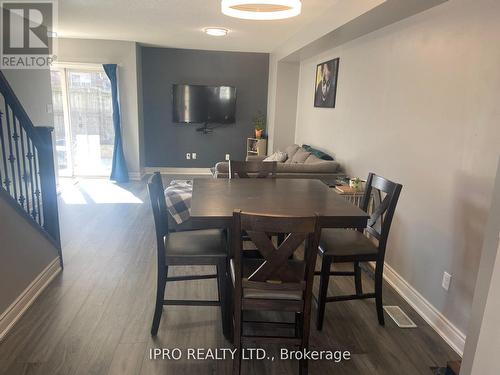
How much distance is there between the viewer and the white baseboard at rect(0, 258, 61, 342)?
231 cm

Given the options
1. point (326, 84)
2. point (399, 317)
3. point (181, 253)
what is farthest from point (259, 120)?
point (181, 253)

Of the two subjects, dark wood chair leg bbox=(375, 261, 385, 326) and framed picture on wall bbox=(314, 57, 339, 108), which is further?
framed picture on wall bbox=(314, 57, 339, 108)

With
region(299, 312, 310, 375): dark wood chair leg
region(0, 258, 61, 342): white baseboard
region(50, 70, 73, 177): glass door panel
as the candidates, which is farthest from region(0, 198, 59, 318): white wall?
region(50, 70, 73, 177): glass door panel

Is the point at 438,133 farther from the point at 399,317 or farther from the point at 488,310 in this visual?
the point at 488,310

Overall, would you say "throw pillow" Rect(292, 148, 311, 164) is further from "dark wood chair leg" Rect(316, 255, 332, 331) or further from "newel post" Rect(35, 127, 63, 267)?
"newel post" Rect(35, 127, 63, 267)

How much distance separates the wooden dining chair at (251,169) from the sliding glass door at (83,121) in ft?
15.6

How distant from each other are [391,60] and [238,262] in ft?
8.35

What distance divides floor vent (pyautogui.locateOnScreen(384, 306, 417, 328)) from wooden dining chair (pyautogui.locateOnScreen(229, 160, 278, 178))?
1422mm

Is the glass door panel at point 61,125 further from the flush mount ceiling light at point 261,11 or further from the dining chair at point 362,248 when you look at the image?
the dining chair at point 362,248

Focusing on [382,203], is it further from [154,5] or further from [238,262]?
[154,5]

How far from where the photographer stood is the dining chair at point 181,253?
7.20 ft

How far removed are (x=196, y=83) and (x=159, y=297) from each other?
5.83 metres

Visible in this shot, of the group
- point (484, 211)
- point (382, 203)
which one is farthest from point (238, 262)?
point (484, 211)

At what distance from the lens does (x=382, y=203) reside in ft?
7.93
